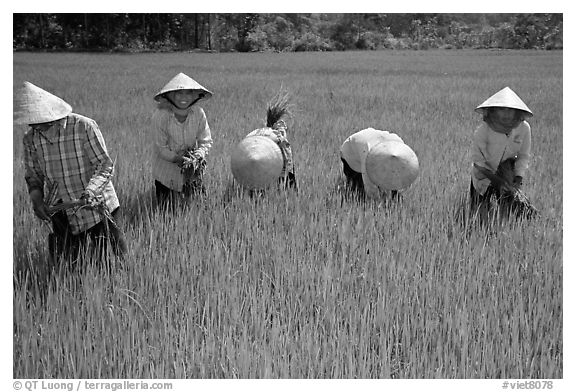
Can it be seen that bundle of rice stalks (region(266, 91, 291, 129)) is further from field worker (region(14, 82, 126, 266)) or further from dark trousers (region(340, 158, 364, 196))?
field worker (region(14, 82, 126, 266))

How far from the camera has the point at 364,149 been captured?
3.03 metres

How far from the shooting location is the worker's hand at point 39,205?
2086mm

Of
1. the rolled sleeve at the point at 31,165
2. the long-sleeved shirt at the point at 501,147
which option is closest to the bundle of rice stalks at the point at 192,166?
the rolled sleeve at the point at 31,165

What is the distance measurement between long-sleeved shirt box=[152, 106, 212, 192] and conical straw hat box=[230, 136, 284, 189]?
0.69 ft

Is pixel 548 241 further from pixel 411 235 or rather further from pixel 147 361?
pixel 147 361

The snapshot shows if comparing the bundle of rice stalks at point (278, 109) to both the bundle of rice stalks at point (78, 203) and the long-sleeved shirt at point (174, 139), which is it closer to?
the long-sleeved shirt at point (174, 139)

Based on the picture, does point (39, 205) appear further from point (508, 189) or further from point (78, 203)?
point (508, 189)

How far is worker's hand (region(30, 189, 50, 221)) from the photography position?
2086mm

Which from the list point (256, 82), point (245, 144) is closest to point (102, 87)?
point (256, 82)

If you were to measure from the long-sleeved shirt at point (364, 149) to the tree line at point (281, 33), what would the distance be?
12.9 feet

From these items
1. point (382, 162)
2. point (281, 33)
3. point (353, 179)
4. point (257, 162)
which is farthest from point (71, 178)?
point (281, 33)

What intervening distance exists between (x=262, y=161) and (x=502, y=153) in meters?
1.30
